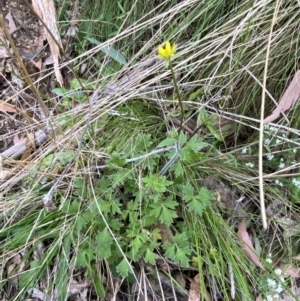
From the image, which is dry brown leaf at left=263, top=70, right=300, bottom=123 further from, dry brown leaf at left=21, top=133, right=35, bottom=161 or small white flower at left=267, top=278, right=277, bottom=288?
dry brown leaf at left=21, top=133, right=35, bottom=161

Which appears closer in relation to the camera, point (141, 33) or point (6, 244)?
point (6, 244)

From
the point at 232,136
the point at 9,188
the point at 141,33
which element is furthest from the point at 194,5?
the point at 9,188

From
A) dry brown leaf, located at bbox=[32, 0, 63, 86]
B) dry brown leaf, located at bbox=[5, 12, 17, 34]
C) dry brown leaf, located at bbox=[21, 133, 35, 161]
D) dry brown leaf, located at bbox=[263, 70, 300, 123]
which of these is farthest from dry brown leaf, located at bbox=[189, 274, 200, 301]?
dry brown leaf, located at bbox=[5, 12, 17, 34]

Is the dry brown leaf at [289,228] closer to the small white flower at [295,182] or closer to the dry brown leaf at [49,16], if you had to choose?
the small white flower at [295,182]

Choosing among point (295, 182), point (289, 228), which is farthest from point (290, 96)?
point (289, 228)

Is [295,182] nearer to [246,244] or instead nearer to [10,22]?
[246,244]

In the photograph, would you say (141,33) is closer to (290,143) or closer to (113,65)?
(113,65)

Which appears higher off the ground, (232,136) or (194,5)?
(194,5)
